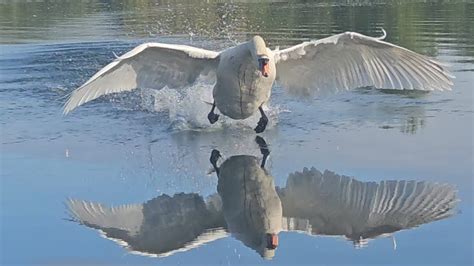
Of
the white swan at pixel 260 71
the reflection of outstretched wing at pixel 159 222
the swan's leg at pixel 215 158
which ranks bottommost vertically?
the swan's leg at pixel 215 158

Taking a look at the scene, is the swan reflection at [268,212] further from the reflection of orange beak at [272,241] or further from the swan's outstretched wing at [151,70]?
the swan's outstretched wing at [151,70]

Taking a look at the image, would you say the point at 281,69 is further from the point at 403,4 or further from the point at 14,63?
the point at 403,4

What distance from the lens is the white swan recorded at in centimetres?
1014

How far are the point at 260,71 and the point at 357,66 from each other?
1.54 m

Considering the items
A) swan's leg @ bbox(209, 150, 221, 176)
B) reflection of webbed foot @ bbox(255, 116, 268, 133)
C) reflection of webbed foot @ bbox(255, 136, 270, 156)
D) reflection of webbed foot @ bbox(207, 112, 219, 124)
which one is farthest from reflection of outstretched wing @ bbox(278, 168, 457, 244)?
reflection of webbed foot @ bbox(207, 112, 219, 124)

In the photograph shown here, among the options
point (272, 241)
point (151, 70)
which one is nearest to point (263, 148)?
point (151, 70)

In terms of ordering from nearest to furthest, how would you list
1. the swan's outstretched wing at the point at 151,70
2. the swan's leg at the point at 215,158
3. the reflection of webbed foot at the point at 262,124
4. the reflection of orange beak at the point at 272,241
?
the reflection of orange beak at the point at 272,241, the swan's leg at the point at 215,158, the swan's outstretched wing at the point at 151,70, the reflection of webbed foot at the point at 262,124

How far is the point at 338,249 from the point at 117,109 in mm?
6796

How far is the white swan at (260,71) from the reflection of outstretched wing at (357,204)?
69.0 inches

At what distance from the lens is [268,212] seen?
756 centimetres

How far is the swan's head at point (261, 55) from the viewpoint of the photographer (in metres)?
9.27

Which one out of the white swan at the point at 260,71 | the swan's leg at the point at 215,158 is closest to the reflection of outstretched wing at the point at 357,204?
the swan's leg at the point at 215,158

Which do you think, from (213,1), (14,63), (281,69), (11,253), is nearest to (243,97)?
(281,69)

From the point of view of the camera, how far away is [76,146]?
1030 centimetres
